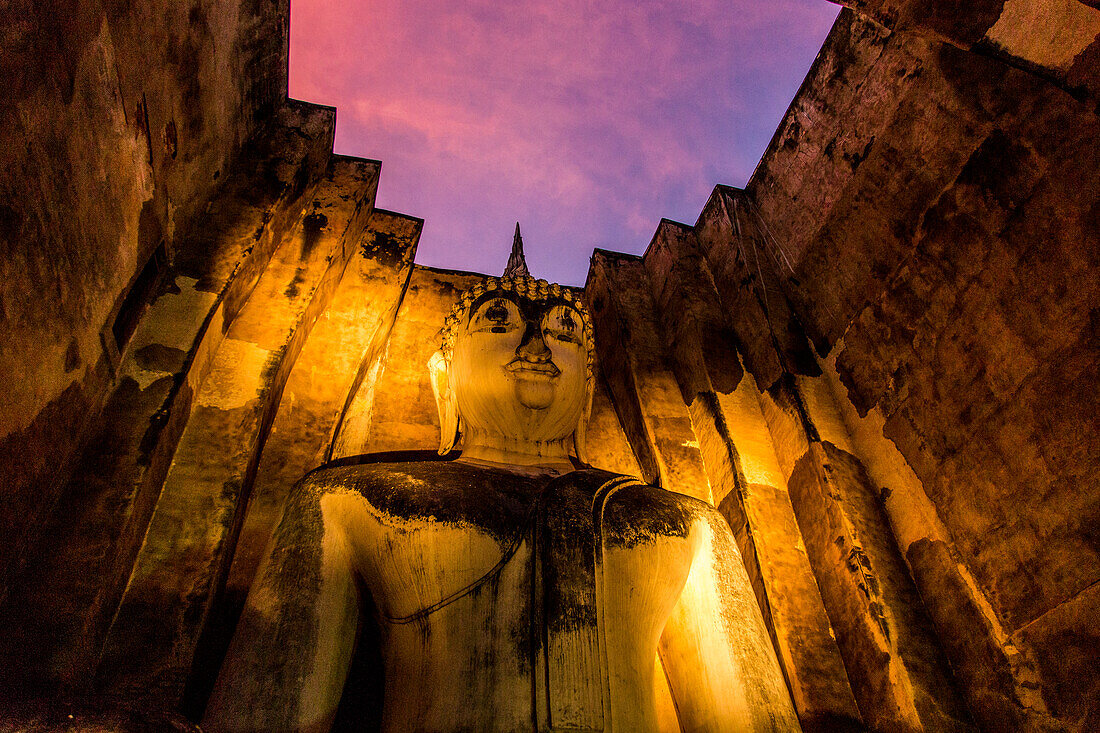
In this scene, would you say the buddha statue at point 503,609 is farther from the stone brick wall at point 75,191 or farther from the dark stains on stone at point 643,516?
the stone brick wall at point 75,191

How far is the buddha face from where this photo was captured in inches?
113

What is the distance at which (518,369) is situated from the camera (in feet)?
9.39

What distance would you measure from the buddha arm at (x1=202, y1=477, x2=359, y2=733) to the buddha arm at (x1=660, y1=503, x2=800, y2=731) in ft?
3.87

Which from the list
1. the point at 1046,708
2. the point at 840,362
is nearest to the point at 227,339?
the point at 840,362

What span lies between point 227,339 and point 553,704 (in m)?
2.13

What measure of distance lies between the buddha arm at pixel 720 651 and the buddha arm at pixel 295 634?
3.87ft

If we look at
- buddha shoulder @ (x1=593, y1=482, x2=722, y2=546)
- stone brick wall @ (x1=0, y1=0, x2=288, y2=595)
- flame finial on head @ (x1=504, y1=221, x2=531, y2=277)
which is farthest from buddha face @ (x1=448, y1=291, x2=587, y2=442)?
flame finial on head @ (x1=504, y1=221, x2=531, y2=277)

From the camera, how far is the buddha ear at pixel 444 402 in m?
3.03

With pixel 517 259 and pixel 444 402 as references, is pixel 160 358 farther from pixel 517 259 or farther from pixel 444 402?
pixel 517 259

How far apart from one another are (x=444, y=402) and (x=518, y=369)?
0.52 m

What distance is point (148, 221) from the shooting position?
2.48 metres

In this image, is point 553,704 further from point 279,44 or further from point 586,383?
point 279,44

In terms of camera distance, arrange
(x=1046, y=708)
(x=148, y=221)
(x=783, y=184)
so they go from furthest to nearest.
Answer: (x=783, y=184) < (x=148, y=221) < (x=1046, y=708)

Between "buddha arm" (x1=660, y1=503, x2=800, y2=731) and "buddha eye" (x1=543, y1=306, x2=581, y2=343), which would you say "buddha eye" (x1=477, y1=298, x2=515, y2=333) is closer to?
"buddha eye" (x1=543, y1=306, x2=581, y2=343)
